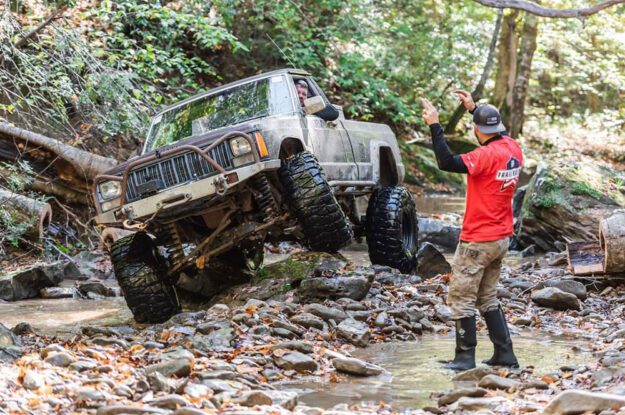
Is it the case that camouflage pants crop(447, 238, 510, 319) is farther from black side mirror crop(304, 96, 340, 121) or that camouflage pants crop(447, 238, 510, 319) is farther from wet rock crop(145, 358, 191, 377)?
black side mirror crop(304, 96, 340, 121)

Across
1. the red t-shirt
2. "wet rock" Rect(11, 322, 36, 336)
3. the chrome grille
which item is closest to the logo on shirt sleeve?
the red t-shirt

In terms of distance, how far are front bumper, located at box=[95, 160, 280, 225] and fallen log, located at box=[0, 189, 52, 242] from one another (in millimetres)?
4361

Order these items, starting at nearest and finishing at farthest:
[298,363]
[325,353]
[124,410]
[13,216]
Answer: [124,410]
[298,363]
[325,353]
[13,216]

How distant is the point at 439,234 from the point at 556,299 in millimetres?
6120

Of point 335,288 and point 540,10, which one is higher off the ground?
point 540,10

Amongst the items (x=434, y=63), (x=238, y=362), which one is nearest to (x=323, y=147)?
(x=238, y=362)

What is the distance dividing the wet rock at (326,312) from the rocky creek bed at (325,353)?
0.04 feet

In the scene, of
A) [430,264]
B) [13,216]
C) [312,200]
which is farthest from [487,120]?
[13,216]

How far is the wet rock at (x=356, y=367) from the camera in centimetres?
586

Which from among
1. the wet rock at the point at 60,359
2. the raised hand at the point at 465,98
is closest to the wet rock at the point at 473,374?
the raised hand at the point at 465,98

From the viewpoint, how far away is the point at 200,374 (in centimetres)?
549

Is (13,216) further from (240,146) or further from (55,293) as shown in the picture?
(240,146)

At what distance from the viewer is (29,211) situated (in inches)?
488

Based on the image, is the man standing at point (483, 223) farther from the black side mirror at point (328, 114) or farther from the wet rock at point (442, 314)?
the black side mirror at point (328, 114)
